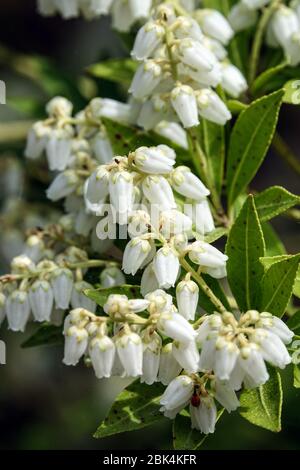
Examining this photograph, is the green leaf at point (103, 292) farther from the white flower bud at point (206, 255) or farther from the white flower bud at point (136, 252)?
the white flower bud at point (206, 255)

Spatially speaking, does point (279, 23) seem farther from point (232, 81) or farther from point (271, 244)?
point (271, 244)

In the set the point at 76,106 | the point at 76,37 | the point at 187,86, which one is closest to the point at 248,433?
the point at 76,106

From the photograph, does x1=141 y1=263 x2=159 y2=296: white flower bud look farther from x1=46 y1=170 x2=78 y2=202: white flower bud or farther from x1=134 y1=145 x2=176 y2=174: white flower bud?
x1=46 y1=170 x2=78 y2=202: white flower bud

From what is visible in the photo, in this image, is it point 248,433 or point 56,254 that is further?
point 248,433

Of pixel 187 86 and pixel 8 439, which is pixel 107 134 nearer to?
pixel 187 86

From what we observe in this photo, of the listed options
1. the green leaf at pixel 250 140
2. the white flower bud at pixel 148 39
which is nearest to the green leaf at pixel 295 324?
the green leaf at pixel 250 140
